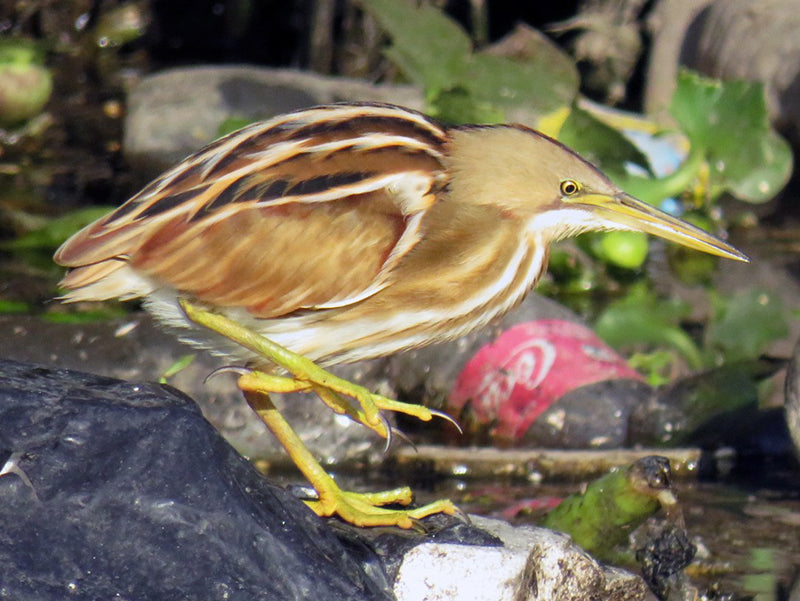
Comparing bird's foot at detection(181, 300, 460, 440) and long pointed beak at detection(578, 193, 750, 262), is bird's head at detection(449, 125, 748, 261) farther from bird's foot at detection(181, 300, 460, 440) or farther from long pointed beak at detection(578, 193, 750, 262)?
bird's foot at detection(181, 300, 460, 440)

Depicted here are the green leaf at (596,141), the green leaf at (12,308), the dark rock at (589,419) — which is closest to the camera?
the dark rock at (589,419)

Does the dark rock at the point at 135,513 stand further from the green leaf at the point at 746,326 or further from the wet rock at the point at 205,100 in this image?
the wet rock at the point at 205,100

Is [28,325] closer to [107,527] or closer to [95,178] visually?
[107,527]

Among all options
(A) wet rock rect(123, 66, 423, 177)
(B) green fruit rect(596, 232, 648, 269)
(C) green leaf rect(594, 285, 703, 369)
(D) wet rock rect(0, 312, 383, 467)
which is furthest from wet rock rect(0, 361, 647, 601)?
(A) wet rock rect(123, 66, 423, 177)

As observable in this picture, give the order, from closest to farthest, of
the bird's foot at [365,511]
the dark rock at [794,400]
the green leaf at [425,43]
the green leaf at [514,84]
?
the bird's foot at [365,511], the dark rock at [794,400], the green leaf at [514,84], the green leaf at [425,43]

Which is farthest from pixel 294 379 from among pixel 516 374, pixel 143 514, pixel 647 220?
pixel 516 374

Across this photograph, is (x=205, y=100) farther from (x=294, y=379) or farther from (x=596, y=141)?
(x=294, y=379)

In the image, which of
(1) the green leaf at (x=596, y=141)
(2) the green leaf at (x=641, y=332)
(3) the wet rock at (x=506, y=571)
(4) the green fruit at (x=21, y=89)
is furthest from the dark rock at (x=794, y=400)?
(4) the green fruit at (x=21, y=89)

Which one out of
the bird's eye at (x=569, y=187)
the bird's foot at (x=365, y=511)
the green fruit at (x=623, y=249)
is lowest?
the green fruit at (x=623, y=249)
